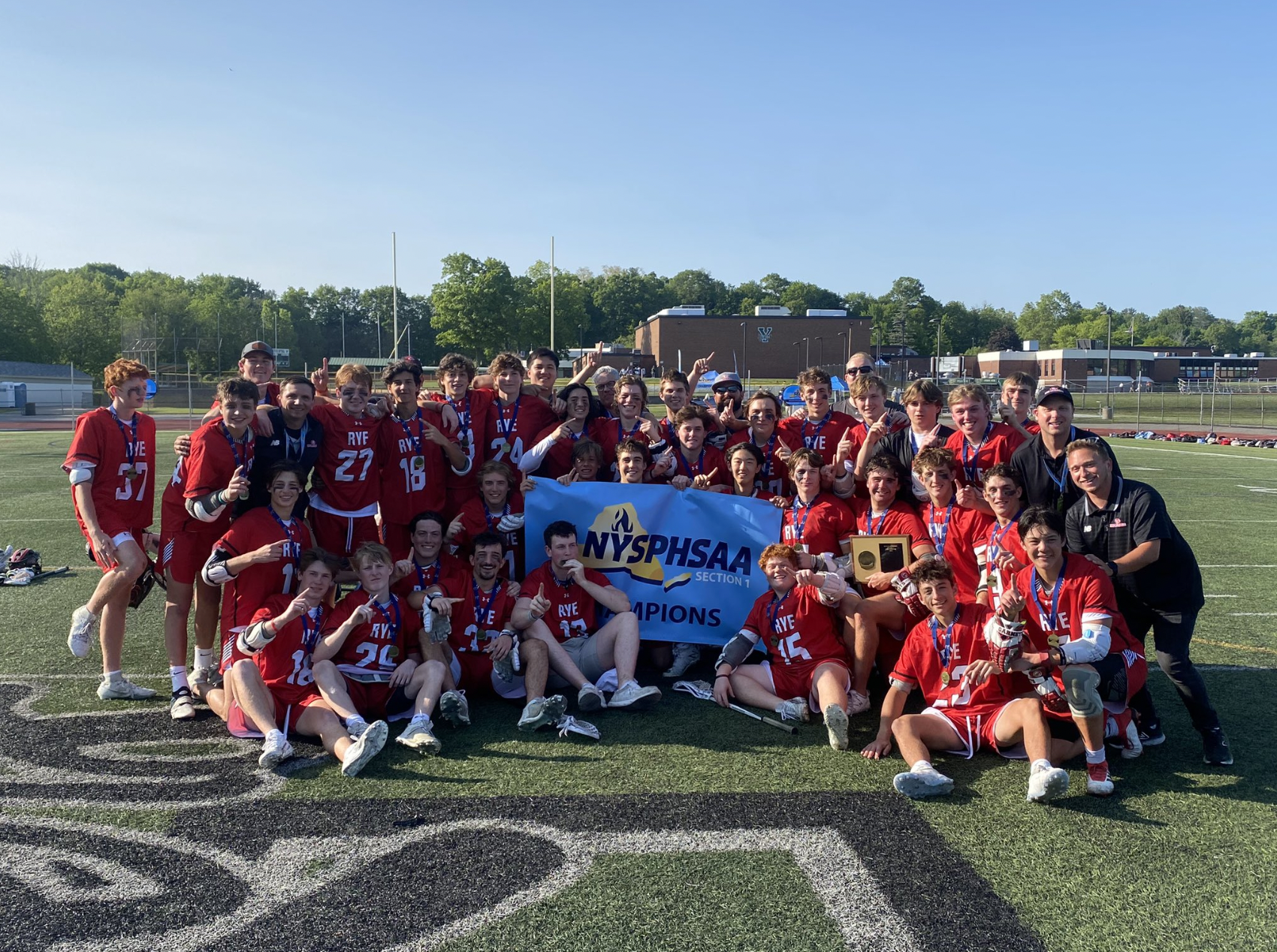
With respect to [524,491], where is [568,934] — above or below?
below

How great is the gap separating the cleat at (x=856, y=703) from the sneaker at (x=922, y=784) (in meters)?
0.96

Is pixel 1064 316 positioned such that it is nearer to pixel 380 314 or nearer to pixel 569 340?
pixel 569 340

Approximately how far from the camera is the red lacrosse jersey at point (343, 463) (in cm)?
568

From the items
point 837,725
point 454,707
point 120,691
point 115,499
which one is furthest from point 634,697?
point 115,499

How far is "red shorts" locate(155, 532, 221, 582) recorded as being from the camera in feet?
16.8

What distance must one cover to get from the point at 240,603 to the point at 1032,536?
4.14 meters

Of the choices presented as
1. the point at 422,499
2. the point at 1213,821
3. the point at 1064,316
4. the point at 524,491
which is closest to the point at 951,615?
the point at 1213,821

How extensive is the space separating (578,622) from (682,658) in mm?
793

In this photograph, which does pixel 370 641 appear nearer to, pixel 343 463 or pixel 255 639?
pixel 255 639

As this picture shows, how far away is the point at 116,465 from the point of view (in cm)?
513

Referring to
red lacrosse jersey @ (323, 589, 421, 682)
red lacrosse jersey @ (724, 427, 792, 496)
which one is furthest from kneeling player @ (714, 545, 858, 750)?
red lacrosse jersey @ (323, 589, 421, 682)

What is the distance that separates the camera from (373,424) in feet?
19.0

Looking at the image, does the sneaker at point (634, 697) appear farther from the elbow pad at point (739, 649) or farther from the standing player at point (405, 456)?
the standing player at point (405, 456)

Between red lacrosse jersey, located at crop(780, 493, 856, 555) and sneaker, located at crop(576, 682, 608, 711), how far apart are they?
4.93ft
